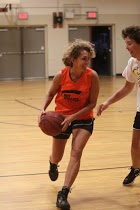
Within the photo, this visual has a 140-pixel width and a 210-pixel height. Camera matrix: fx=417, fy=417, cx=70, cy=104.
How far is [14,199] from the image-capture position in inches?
173

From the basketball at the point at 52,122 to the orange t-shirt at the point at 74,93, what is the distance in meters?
0.14

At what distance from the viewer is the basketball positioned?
4.38m

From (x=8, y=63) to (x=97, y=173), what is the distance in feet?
56.6

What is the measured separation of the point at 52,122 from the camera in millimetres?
4383

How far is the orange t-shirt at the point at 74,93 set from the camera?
4.45 meters

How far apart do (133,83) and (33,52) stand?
58.6 feet

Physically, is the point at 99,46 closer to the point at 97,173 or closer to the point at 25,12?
the point at 25,12

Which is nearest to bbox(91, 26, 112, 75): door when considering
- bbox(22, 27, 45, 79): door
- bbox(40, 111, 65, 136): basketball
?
bbox(22, 27, 45, 79): door

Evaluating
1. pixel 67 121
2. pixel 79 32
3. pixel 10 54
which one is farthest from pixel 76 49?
pixel 79 32

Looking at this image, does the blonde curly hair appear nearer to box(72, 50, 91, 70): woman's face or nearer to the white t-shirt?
box(72, 50, 91, 70): woman's face

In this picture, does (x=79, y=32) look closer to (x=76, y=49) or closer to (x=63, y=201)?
(x=76, y=49)

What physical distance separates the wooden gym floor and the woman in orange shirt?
480 millimetres

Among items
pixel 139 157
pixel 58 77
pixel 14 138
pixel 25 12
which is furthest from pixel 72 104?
pixel 25 12

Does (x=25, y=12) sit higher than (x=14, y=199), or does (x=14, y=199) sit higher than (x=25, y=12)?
(x=25, y=12)
